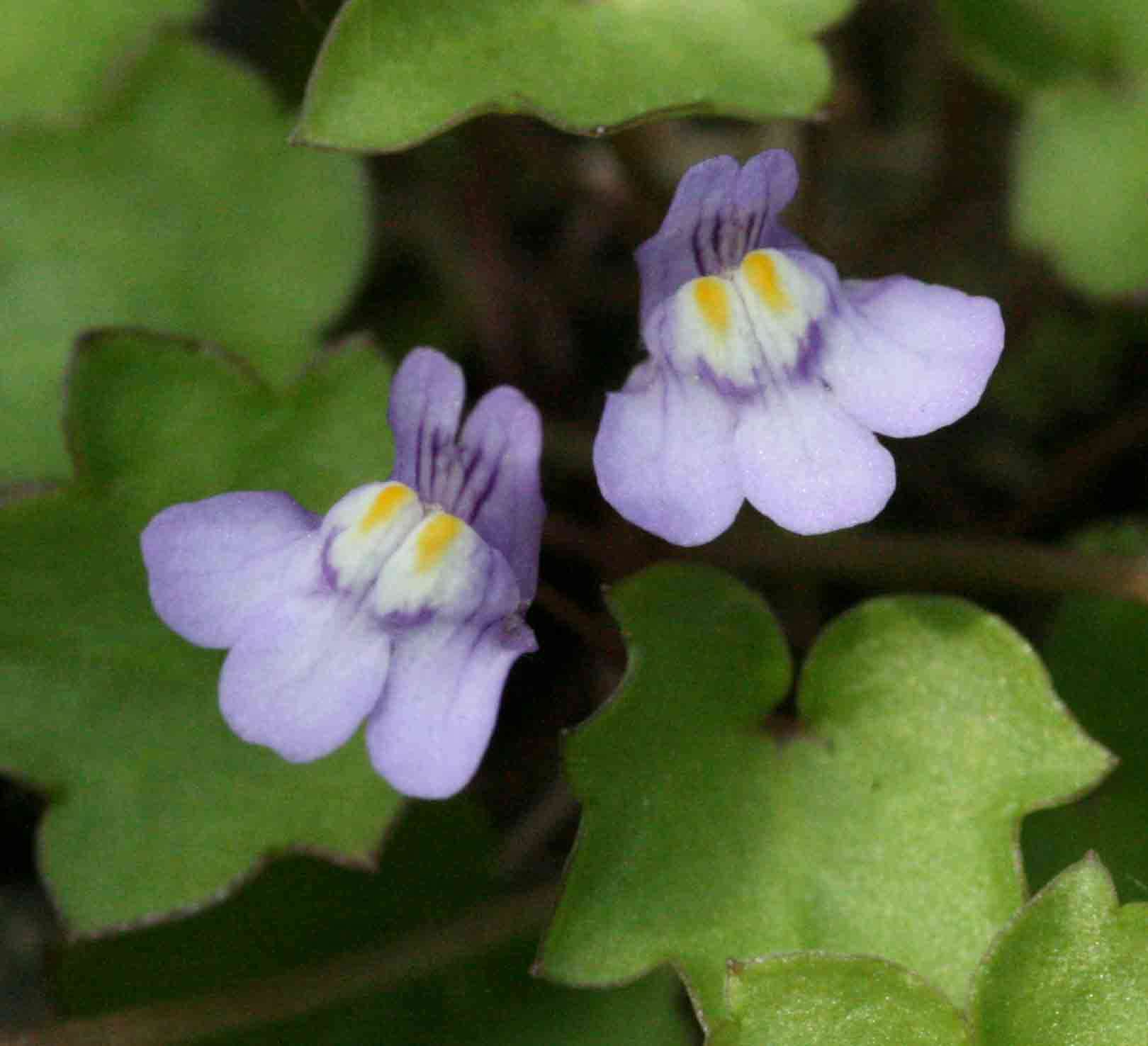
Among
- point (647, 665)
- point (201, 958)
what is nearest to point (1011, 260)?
point (647, 665)

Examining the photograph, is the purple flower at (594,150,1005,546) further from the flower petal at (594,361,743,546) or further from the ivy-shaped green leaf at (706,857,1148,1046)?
the ivy-shaped green leaf at (706,857,1148,1046)

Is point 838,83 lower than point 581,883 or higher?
higher

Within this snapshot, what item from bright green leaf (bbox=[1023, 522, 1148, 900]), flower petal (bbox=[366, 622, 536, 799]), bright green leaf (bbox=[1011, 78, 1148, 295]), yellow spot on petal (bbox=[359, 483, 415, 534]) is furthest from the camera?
bright green leaf (bbox=[1011, 78, 1148, 295])

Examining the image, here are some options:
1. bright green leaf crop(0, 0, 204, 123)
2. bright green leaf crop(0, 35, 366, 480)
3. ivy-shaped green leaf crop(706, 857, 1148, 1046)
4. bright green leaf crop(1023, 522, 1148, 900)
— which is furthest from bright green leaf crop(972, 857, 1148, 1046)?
bright green leaf crop(0, 0, 204, 123)

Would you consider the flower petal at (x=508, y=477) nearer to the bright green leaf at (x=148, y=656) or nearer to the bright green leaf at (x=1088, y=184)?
the bright green leaf at (x=148, y=656)

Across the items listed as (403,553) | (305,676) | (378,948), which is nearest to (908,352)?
(403,553)

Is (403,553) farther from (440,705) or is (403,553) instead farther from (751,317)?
(751,317)

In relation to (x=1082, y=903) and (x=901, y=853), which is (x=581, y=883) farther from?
(x=1082, y=903)
